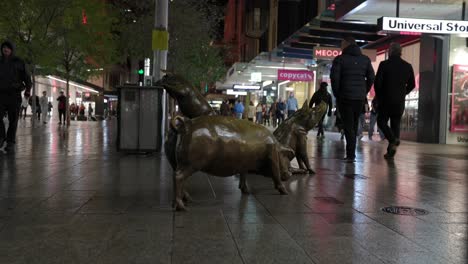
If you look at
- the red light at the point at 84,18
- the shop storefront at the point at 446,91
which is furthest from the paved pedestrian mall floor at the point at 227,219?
the red light at the point at 84,18

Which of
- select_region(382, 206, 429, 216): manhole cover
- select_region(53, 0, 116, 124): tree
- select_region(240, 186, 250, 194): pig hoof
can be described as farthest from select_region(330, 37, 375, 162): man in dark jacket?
select_region(53, 0, 116, 124): tree

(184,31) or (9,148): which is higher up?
(184,31)

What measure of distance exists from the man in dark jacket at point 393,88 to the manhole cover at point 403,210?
4.73m

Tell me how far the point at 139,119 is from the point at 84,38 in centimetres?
1704

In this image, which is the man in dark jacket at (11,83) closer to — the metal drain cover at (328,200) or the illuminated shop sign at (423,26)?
the metal drain cover at (328,200)

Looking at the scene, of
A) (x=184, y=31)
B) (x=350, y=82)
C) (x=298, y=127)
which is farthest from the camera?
(x=184, y=31)

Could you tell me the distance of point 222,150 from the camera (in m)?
4.28

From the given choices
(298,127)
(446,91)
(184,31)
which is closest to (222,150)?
(298,127)

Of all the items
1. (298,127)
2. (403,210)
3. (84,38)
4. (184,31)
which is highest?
(184,31)

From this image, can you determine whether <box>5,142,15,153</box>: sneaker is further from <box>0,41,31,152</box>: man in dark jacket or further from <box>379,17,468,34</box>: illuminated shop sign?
<box>379,17,468,34</box>: illuminated shop sign

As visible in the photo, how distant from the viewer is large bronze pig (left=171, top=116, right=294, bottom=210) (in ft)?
13.6

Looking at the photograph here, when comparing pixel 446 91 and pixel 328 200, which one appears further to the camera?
pixel 446 91

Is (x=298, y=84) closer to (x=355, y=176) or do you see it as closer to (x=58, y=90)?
(x=58, y=90)

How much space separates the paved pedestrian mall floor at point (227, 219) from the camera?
3.02 m
